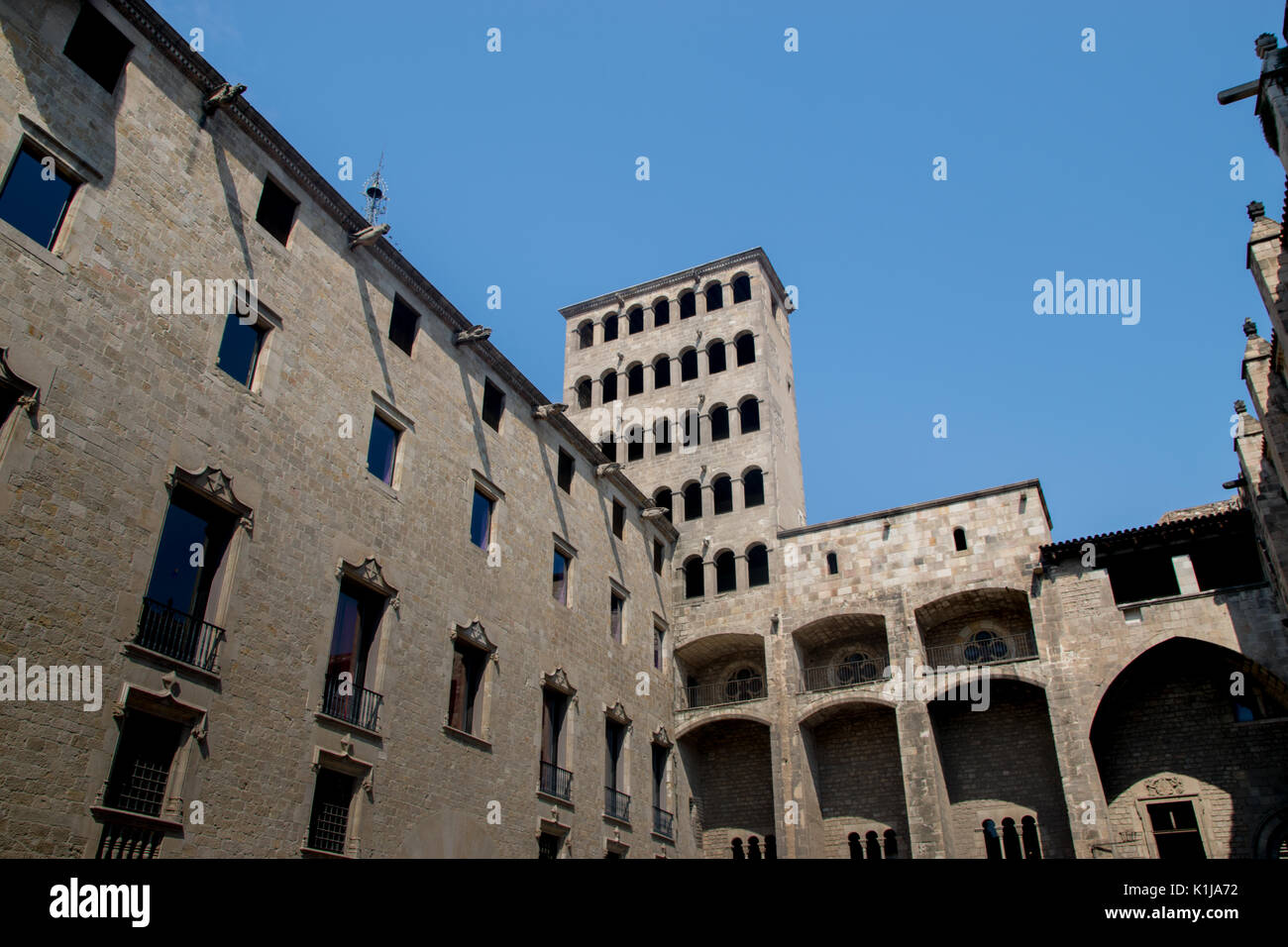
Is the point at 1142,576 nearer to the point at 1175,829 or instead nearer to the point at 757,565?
the point at 1175,829

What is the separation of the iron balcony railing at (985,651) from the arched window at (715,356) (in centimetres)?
1411

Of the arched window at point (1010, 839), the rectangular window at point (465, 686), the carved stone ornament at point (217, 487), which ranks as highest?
the carved stone ornament at point (217, 487)

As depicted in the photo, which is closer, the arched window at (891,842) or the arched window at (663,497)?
the arched window at (891,842)

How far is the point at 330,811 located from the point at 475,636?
513 centimetres

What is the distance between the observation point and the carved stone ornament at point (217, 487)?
13906mm

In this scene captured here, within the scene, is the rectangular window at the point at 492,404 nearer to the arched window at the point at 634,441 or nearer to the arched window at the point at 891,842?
the arched window at the point at 634,441

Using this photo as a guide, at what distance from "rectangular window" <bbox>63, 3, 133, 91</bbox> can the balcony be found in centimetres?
2136

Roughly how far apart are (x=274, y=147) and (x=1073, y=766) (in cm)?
2322

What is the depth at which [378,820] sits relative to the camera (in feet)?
52.2

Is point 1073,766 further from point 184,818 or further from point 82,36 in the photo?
point 82,36

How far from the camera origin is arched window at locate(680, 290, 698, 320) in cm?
3844

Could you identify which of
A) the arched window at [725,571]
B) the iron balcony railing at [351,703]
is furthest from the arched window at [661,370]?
the iron balcony railing at [351,703]

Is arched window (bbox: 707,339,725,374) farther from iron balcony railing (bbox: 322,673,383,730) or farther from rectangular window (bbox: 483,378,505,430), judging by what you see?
iron balcony railing (bbox: 322,673,383,730)
